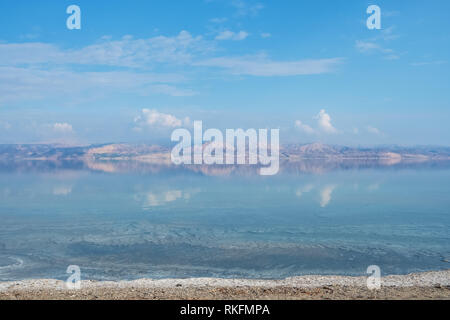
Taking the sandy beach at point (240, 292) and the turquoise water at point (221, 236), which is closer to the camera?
the sandy beach at point (240, 292)

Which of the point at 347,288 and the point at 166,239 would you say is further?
the point at 166,239

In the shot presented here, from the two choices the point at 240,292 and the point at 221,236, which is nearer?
the point at 240,292

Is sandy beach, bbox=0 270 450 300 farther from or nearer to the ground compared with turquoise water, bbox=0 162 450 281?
farther from the ground

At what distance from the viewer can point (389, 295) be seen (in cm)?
1094

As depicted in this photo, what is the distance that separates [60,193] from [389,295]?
4880 cm

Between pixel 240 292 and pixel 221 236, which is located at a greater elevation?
pixel 240 292

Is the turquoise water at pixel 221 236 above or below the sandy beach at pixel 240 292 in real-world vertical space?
below

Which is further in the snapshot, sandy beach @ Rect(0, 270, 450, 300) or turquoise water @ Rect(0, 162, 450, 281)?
turquoise water @ Rect(0, 162, 450, 281)
